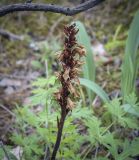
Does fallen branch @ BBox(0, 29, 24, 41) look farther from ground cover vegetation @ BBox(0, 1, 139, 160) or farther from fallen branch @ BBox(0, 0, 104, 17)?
fallen branch @ BBox(0, 0, 104, 17)

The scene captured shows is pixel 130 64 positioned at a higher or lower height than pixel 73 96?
higher

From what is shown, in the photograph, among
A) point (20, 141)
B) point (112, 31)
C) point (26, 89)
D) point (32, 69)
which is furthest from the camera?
point (112, 31)

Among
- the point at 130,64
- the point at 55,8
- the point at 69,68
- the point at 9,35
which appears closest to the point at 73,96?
the point at 69,68

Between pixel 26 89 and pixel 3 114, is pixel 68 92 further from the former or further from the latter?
pixel 26 89

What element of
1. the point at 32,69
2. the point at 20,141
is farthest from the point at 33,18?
the point at 20,141

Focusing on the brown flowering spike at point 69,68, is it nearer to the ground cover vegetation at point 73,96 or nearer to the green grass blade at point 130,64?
the ground cover vegetation at point 73,96

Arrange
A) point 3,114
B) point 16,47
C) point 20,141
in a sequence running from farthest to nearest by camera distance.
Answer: point 16,47
point 3,114
point 20,141

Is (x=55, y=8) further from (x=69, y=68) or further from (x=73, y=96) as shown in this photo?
(x=73, y=96)

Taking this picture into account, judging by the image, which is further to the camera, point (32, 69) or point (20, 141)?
point (32, 69)
